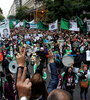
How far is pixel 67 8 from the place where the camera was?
22.3m

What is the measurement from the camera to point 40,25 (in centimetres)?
1828

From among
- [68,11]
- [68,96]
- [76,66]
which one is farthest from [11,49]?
[68,11]

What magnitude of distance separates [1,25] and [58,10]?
14596mm

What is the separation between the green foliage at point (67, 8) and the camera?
21030 mm

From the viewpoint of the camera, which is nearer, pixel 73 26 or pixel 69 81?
pixel 69 81

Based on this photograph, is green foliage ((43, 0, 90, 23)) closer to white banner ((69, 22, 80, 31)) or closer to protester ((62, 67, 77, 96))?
white banner ((69, 22, 80, 31))

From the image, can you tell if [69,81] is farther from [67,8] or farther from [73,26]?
[67,8]

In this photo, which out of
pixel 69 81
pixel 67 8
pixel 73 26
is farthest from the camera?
pixel 67 8

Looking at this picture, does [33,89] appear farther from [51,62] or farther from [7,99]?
[7,99]

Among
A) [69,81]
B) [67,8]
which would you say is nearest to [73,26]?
[67,8]

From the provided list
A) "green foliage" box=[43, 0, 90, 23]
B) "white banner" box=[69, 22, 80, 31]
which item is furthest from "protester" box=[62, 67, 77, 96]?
"green foliage" box=[43, 0, 90, 23]

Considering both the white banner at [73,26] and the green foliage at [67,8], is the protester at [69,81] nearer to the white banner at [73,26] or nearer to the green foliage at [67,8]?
the white banner at [73,26]

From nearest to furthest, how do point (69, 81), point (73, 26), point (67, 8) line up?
point (69, 81)
point (73, 26)
point (67, 8)

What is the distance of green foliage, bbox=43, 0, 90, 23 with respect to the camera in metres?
21.0
